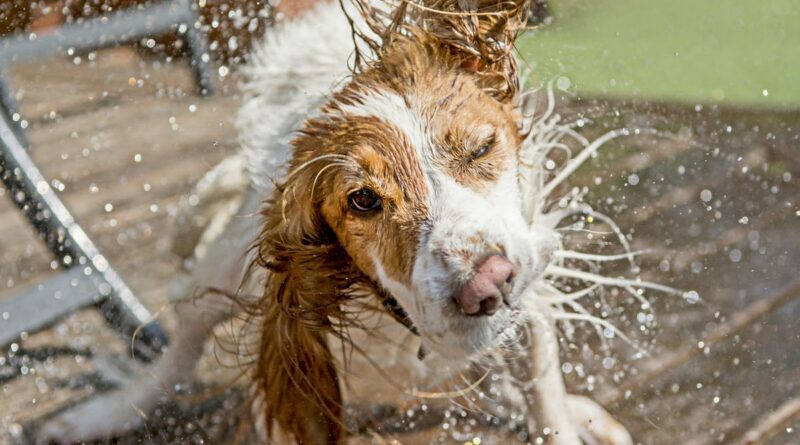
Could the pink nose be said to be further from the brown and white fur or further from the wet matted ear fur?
the wet matted ear fur

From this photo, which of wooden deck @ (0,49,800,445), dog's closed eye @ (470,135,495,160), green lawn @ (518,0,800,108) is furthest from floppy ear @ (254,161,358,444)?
green lawn @ (518,0,800,108)

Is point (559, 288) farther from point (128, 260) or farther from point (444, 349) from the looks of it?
point (128, 260)

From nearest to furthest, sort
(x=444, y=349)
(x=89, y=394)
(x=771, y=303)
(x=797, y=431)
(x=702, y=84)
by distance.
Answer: (x=444, y=349), (x=797, y=431), (x=89, y=394), (x=771, y=303), (x=702, y=84)

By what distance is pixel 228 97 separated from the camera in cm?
326

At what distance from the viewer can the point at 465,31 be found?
7.15 ft

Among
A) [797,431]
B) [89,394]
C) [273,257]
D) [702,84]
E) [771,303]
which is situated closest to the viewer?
[273,257]

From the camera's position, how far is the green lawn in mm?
3834

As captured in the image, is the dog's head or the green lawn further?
the green lawn

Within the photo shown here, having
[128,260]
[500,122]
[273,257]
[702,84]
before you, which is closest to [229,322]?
[273,257]

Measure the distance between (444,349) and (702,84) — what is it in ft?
8.25

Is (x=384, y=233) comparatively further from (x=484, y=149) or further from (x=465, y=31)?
(x=465, y=31)

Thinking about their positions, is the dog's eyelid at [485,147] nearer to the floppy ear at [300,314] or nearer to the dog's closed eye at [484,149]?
the dog's closed eye at [484,149]

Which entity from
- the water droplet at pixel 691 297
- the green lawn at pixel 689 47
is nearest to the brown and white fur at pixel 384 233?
the water droplet at pixel 691 297

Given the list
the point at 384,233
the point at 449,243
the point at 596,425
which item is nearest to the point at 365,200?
the point at 384,233
